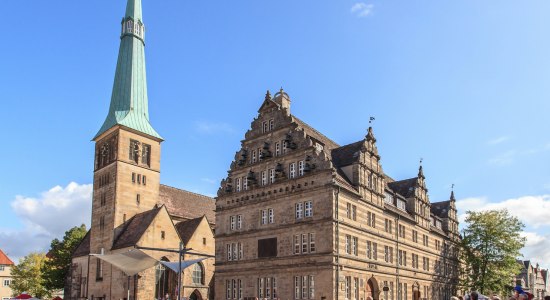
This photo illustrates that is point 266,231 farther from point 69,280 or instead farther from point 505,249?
point 69,280

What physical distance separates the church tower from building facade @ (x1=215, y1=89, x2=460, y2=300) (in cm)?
1761

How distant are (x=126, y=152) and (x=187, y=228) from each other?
11.3 meters

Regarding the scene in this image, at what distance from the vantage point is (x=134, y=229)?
186 ft

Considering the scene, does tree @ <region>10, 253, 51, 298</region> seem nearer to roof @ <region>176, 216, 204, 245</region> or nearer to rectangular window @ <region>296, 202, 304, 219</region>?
roof @ <region>176, 216, 204, 245</region>

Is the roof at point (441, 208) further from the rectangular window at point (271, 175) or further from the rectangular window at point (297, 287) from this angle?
the rectangular window at point (297, 287)

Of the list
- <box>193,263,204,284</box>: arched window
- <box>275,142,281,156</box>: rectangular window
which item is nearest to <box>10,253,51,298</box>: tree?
<box>193,263,204,284</box>: arched window

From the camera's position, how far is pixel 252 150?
45.2 meters

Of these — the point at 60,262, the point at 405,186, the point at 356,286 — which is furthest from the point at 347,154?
the point at 60,262

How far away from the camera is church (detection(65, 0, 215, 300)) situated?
55.2 m

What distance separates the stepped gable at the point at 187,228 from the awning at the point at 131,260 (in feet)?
107

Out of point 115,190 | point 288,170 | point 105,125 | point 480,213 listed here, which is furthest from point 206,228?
point 480,213

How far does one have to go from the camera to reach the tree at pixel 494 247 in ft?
186

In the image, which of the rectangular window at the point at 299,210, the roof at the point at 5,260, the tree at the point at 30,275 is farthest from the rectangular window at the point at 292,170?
the roof at the point at 5,260

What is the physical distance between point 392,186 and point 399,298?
554 inches
